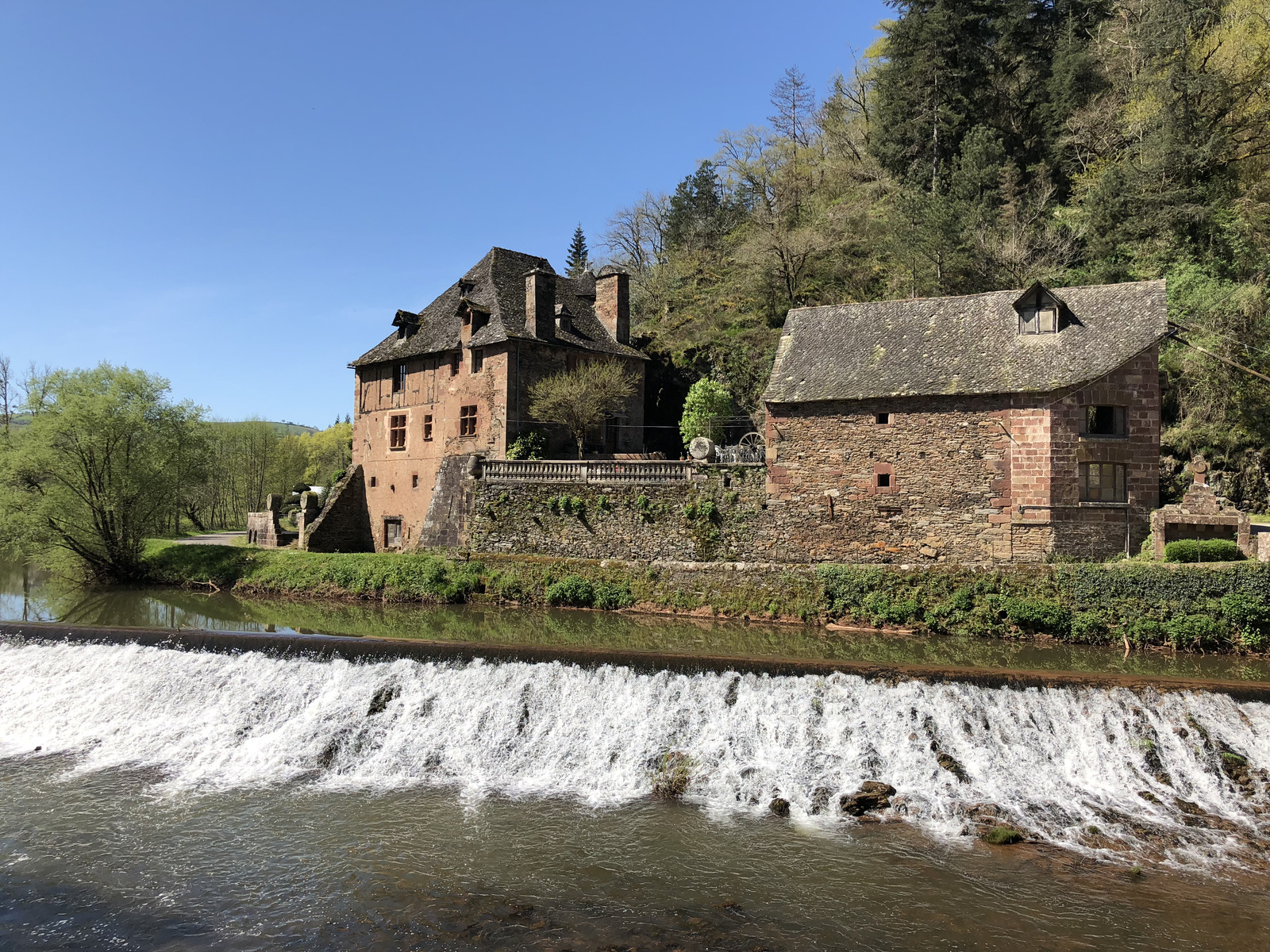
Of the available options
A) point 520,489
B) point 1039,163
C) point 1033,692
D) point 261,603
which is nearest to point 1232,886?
point 1033,692

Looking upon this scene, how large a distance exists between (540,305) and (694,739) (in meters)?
21.5

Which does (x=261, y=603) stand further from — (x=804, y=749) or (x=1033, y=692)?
(x=1033, y=692)

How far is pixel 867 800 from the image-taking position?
11289mm

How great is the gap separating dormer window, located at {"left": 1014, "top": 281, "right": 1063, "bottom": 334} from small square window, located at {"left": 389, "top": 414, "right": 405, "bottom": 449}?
23.1 metres

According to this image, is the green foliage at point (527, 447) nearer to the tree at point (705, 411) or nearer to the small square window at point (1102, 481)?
the tree at point (705, 411)

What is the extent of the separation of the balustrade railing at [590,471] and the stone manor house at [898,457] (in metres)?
0.06

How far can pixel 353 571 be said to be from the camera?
85.4ft

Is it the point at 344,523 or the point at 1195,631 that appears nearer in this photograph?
the point at 1195,631

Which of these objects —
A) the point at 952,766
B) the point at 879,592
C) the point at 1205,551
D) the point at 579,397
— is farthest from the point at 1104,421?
the point at 579,397

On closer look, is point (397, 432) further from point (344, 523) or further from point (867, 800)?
point (867, 800)

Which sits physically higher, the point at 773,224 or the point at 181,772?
the point at 773,224

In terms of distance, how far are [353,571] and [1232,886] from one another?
23317mm

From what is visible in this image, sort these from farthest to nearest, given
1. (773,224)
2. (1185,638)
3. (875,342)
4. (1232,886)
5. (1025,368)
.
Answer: (773,224) → (875,342) → (1025,368) → (1185,638) → (1232,886)

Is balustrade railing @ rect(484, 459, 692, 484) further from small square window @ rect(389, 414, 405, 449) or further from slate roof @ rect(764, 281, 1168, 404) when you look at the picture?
small square window @ rect(389, 414, 405, 449)
